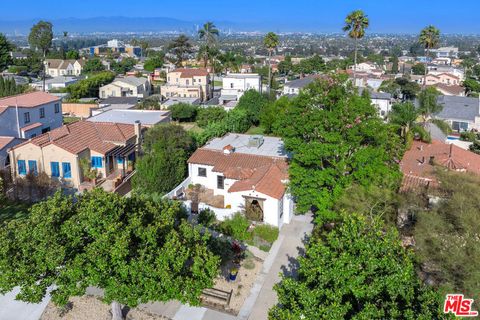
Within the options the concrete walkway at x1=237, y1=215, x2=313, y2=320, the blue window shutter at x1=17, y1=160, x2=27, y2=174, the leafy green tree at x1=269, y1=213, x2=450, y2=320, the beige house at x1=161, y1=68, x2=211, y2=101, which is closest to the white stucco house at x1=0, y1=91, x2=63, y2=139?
the blue window shutter at x1=17, y1=160, x2=27, y2=174

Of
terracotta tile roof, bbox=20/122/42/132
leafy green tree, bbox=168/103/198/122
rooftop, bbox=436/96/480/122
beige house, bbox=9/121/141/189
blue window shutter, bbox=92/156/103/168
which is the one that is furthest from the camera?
leafy green tree, bbox=168/103/198/122

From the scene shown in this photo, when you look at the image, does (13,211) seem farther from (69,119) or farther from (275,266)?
(69,119)

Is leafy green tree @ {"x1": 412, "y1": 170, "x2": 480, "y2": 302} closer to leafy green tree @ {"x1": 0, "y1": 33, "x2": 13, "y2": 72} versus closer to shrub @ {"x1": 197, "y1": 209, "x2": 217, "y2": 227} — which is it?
shrub @ {"x1": 197, "y1": 209, "x2": 217, "y2": 227}

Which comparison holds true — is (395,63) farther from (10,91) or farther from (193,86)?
(10,91)

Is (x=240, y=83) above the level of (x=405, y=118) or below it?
above

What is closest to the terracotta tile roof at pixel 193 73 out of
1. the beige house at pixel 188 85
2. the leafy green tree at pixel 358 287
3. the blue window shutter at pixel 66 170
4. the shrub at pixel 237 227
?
the beige house at pixel 188 85

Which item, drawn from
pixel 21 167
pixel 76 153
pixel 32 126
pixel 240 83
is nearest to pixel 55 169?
pixel 76 153

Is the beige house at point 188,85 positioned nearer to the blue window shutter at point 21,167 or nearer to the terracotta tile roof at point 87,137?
the terracotta tile roof at point 87,137
